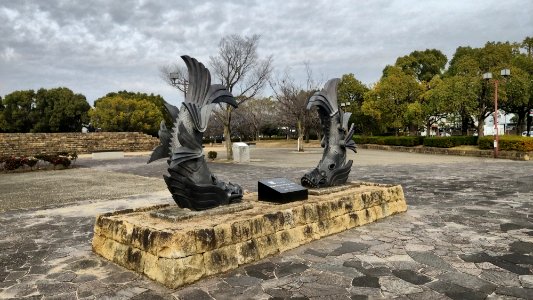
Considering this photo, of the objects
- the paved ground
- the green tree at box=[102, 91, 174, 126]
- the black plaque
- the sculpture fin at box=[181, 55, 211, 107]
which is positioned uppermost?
the green tree at box=[102, 91, 174, 126]

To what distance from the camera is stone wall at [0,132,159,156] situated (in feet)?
102

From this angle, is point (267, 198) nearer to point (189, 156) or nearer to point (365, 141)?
point (189, 156)

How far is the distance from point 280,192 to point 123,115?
3997 centimetres

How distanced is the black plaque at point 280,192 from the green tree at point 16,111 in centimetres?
4931

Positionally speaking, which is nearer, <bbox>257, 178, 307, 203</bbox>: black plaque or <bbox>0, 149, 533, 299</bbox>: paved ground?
<bbox>0, 149, 533, 299</bbox>: paved ground

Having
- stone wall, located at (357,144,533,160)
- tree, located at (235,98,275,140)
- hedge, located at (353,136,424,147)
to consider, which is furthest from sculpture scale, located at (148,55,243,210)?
tree, located at (235,98,275,140)

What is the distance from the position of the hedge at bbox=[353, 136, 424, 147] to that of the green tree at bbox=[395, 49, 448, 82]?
9.77m

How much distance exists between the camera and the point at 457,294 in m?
4.10

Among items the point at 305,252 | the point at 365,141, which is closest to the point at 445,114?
the point at 365,141

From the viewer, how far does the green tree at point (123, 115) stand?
1698 inches

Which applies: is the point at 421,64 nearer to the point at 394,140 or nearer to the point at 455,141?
the point at 394,140

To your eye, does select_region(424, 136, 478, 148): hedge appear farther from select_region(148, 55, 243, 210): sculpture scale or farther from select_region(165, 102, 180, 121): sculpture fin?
select_region(165, 102, 180, 121): sculpture fin

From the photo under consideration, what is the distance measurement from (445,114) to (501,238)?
27911 millimetres

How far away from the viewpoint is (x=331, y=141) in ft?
28.8
